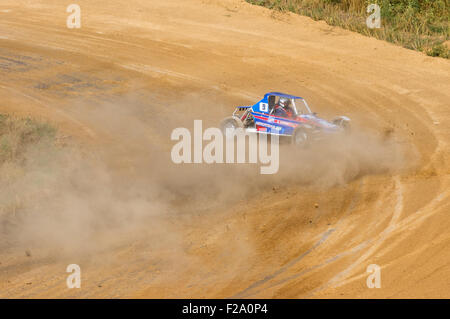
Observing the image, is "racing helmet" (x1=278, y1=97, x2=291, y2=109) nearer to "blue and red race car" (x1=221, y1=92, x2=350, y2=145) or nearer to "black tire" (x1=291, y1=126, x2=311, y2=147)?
"blue and red race car" (x1=221, y1=92, x2=350, y2=145)

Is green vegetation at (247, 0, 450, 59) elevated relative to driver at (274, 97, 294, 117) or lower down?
elevated

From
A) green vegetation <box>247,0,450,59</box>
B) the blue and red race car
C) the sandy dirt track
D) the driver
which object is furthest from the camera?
green vegetation <box>247,0,450,59</box>

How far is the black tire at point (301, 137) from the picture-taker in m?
16.7

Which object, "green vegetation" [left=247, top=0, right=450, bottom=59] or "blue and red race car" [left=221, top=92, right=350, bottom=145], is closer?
"blue and red race car" [left=221, top=92, right=350, bottom=145]

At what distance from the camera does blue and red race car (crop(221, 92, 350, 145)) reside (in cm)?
1684

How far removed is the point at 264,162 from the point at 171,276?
576 cm

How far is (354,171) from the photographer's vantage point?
15508mm

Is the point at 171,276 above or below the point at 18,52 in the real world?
below

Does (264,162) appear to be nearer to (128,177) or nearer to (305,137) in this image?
(305,137)

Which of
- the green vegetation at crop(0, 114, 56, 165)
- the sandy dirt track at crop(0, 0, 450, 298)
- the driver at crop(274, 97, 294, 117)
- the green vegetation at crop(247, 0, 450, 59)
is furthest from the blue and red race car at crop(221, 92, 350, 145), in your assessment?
the green vegetation at crop(247, 0, 450, 59)

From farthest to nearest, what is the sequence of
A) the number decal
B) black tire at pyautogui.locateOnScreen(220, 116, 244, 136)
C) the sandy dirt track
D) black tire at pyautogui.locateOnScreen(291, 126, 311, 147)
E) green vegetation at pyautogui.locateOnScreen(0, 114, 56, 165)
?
black tire at pyautogui.locateOnScreen(220, 116, 244, 136), the number decal, black tire at pyautogui.locateOnScreen(291, 126, 311, 147), green vegetation at pyautogui.locateOnScreen(0, 114, 56, 165), the sandy dirt track

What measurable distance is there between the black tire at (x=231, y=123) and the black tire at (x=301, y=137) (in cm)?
Result: 170
